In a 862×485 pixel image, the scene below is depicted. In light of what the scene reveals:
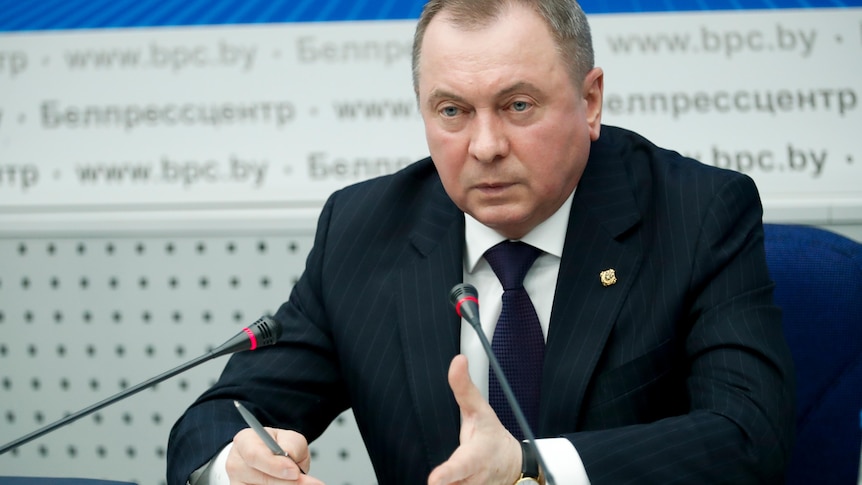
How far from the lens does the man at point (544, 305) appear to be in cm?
154

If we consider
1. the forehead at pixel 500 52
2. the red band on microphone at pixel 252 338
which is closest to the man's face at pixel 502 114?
the forehead at pixel 500 52

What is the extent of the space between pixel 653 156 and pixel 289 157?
46.3 inches

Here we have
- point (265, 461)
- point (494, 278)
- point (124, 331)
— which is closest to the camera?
point (265, 461)

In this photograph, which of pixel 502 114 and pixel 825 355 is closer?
pixel 502 114

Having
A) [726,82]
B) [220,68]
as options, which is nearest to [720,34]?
[726,82]

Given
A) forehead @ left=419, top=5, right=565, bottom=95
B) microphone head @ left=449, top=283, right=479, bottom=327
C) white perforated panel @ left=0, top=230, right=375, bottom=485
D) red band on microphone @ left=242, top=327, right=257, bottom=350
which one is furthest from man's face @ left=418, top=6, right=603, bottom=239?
white perforated panel @ left=0, top=230, right=375, bottom=485

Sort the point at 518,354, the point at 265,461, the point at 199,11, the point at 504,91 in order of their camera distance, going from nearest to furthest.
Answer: the point at 265,461
the point at 504,91
the point at 518,354
the point at 199,11

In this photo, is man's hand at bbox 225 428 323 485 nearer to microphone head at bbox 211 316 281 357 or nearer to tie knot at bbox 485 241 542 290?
microphone head at bbox 211 316 281 357

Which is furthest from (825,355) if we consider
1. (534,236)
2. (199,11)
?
(199,11)

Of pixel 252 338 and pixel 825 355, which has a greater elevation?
pixel 252 338

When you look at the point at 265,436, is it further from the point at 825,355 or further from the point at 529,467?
the point at 825,355

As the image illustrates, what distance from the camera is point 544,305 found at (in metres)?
1.78

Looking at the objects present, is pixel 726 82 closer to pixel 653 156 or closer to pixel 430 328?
pixel 653 156

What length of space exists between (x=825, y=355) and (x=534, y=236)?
543mm
